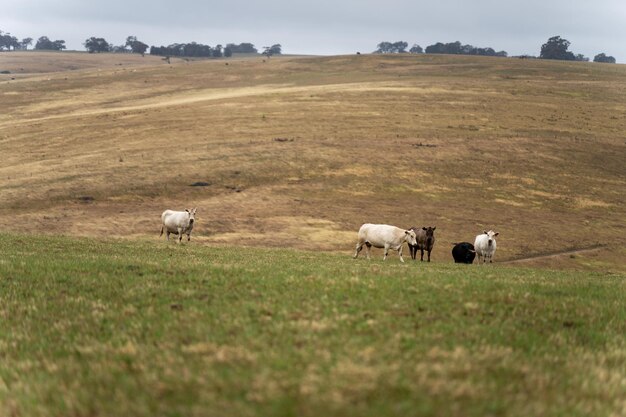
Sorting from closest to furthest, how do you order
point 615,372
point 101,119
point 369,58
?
point 615,372
point 101,119
point 369,58

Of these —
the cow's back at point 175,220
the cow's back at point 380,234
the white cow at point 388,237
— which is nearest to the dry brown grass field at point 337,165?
the cow's back at point 175,220

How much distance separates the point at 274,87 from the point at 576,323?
10540 centimetres

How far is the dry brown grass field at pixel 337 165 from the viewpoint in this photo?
137 ft

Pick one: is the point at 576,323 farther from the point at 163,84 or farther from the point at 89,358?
the point at 163,84

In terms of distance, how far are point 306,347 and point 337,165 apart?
162 ft

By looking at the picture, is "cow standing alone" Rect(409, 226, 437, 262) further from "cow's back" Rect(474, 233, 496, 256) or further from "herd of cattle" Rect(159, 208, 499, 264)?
"cow's back" Rect(474, 233, 496, 256)

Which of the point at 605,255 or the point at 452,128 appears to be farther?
the point at 452,128

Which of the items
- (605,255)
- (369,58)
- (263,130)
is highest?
(369,58)

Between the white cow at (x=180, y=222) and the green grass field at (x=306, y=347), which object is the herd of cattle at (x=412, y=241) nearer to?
the white cow at (x=180, y=222)

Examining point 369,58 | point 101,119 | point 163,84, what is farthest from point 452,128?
point 369,58

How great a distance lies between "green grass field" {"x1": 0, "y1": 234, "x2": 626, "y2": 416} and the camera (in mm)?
6555

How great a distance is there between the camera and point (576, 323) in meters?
10.9

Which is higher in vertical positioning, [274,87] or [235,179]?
[274,87]

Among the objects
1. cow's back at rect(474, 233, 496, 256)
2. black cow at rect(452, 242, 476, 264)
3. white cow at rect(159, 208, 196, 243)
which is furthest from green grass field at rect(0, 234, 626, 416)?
white cow at rect(159, 208, 196, 243)
